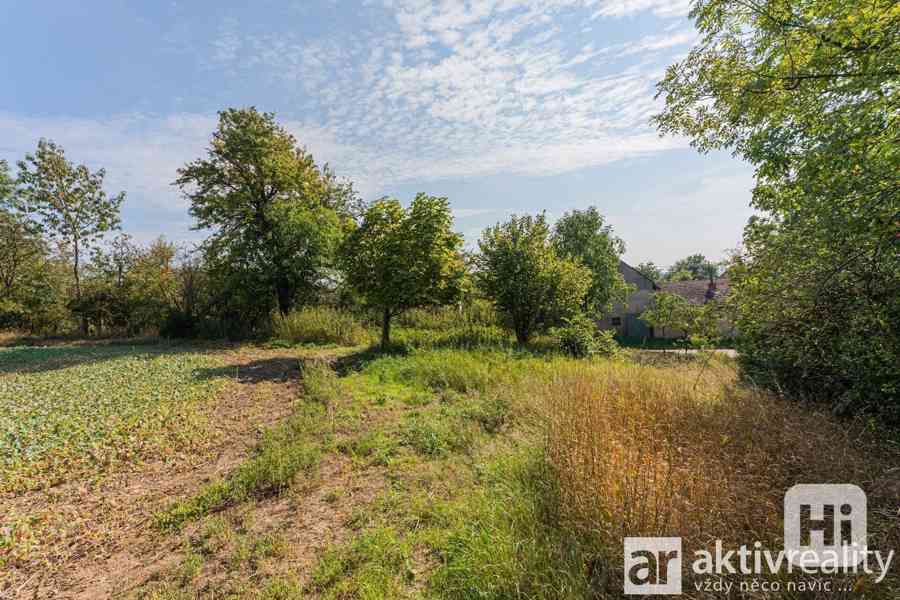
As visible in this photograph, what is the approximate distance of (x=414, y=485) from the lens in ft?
11.5

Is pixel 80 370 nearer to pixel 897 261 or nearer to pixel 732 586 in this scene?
pixel 732 586

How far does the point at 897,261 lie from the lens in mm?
3049

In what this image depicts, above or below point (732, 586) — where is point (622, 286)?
above

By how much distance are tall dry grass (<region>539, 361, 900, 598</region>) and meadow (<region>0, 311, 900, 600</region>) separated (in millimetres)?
16

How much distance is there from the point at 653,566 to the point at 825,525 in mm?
1075

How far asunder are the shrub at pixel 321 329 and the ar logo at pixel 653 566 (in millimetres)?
12028

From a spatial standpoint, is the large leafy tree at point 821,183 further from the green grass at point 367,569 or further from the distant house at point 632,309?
the distant house at point 632,309

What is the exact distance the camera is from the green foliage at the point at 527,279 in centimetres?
1228

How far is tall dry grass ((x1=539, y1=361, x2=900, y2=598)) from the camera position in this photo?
2092 millimetres

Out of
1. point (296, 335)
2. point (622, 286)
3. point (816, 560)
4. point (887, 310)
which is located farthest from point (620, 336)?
point (816, 560)

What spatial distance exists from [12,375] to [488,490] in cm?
1172

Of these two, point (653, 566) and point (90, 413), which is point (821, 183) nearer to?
point (653, 566)

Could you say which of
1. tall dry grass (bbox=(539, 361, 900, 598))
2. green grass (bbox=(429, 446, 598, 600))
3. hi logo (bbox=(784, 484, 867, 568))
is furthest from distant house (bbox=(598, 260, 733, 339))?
green grass (bbox=(429, 446, 598, 600))

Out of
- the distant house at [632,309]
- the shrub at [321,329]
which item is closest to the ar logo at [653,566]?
the shrub at [321,329]
